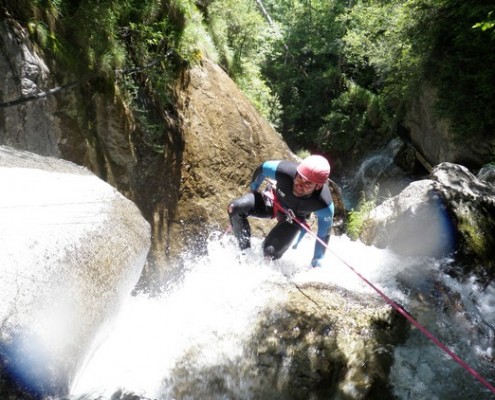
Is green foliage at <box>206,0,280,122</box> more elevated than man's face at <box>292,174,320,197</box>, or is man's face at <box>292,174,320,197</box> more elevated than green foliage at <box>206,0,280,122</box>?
green foliage at <box>206,0,280,122</box>

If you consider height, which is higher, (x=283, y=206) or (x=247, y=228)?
(x=283, y=206)

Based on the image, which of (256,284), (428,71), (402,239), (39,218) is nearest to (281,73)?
(428,71)

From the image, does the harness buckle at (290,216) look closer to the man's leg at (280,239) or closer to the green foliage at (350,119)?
the man's leg at (280,239)

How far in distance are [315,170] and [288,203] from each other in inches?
27.9

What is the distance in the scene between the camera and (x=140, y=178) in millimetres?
5734

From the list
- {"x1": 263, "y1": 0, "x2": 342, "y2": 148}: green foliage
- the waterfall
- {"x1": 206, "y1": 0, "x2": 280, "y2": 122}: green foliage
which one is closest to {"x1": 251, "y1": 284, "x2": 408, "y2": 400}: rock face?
{"x1": 206, "y1": 0, "x2": 280, "y2": 122}: green foliage

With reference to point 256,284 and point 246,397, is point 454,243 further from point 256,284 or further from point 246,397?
point 246,397

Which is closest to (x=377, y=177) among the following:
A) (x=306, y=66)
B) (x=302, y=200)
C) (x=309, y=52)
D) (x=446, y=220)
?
(x=306, y=66)

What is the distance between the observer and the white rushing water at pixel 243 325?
3287mm

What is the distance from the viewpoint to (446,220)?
5.75 meters

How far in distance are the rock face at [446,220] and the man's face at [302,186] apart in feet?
7.67

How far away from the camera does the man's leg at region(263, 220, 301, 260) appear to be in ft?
16.9

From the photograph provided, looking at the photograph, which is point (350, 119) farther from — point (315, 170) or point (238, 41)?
point (315, 170)

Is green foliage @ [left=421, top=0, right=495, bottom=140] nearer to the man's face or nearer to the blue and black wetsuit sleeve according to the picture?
the blue and black wetsuit sleeve
